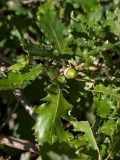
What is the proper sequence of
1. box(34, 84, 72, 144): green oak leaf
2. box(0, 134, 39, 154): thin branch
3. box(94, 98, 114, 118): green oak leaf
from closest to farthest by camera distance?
box(34, 84, 72, 144): green oak leaf, box(94, 98, 114, 118): green oak leaf, box(0, 134, 39, 154): thin branch

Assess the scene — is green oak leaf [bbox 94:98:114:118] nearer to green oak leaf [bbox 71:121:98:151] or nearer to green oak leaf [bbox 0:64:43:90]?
green oak leaf [bbox 71:121:98:151]

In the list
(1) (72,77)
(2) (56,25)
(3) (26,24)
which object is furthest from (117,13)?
(3) (26,24)

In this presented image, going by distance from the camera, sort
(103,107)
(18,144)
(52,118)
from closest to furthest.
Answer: (52,118), (103,107), (18,144)

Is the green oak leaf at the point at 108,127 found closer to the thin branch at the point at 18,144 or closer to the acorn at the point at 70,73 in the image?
the acorn at the point at 70,73

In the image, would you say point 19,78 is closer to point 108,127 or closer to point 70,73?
point 70,73

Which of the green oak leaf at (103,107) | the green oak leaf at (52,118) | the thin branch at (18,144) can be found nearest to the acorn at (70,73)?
the green oak leaf at (52,118)

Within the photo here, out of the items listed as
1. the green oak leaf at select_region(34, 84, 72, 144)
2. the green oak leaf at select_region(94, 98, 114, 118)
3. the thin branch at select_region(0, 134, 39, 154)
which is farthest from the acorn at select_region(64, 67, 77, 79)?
the thin branch at select_region(0, 134, 39, 154)

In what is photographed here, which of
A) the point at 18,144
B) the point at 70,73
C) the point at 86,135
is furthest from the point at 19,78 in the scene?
the point at 18,144

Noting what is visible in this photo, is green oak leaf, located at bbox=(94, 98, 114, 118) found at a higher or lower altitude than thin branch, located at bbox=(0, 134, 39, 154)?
higher

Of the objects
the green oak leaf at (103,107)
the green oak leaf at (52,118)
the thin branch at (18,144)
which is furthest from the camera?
the thin branch at (18,144)
